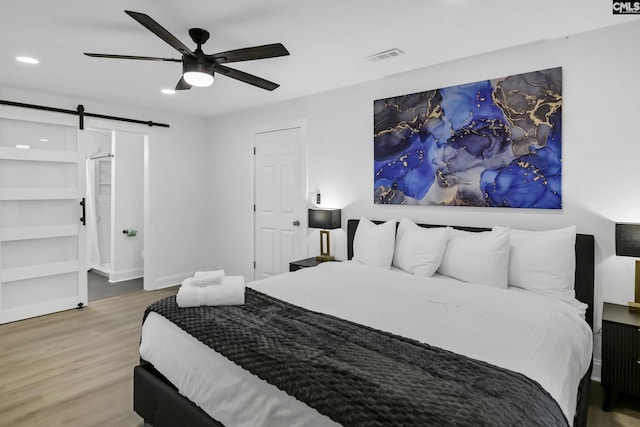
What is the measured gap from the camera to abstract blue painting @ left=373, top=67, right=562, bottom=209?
279 cm

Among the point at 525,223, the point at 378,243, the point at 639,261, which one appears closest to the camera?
the point at 639,261

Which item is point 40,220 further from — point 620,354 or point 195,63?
point 620,354

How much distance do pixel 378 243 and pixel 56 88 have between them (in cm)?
378

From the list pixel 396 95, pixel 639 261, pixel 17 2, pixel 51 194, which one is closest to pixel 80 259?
pixel 51 194

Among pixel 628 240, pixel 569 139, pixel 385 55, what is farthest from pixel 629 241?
pixel 385 55

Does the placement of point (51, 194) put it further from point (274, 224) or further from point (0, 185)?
point (274, 224)

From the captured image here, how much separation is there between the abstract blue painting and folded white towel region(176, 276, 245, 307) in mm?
1949

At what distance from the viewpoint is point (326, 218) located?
391 centimetres

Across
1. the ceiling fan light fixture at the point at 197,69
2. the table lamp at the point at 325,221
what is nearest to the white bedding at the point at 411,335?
the table lamp at the point at 325,221

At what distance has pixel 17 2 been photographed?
2195 millimetres

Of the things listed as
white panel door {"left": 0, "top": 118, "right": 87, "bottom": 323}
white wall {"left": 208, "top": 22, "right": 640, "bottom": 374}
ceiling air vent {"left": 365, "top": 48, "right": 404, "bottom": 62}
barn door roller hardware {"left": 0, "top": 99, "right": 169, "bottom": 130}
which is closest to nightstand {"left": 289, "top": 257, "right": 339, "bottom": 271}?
white wall {"left": 208, "top": 22, "right": 640, "bottom": 374}

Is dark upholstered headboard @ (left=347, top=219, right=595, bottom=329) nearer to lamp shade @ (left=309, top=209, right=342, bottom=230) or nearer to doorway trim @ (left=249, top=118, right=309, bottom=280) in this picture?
lamp shade @ (left=309, top=209, right=342, bottom=230)

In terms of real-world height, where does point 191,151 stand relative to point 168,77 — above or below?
below

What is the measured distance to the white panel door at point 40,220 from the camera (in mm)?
3945
